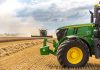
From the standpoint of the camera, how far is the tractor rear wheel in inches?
630

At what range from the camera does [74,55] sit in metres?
16.1

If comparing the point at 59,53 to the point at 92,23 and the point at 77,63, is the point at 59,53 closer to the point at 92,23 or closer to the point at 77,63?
the point at 77,63

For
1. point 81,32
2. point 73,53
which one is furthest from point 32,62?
point 81,32

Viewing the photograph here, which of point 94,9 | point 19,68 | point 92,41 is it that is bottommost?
point 19,68


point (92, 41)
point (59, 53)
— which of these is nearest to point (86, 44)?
point (92, 41)

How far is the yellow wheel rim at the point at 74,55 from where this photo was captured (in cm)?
1611

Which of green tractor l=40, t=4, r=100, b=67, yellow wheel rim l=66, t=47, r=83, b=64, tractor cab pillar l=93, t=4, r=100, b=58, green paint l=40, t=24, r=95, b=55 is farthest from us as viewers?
green paint l=40, t=24, r=95, b=55

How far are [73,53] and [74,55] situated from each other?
0.11m

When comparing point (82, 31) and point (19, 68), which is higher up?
point (82, 31)

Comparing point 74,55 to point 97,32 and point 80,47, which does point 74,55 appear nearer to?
point 80,47

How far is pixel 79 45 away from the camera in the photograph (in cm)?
1614

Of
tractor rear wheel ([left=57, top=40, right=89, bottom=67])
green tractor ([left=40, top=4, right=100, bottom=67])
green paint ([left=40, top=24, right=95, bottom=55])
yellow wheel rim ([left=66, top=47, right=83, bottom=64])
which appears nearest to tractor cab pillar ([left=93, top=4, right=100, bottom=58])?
green tractor ([left=40, top=4, right=100, bottom=67])

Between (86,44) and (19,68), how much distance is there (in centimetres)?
350

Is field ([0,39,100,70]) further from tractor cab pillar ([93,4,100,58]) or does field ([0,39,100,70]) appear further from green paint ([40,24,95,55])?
green paint ([40,24,95,55])
